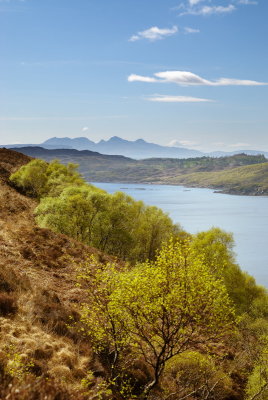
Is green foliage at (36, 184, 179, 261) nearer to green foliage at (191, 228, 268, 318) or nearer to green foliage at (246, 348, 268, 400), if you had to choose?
green foliage at (191, 228, 268, 318)

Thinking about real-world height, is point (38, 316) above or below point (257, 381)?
above

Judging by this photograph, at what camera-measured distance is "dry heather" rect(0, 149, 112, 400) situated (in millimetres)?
12477

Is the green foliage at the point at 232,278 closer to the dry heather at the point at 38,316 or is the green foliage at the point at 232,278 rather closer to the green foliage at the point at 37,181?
the green foliage at the point at 37,181

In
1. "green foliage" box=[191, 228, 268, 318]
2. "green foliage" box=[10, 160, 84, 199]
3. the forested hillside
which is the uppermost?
"green foliage" box=[10, 160, 84, 199]

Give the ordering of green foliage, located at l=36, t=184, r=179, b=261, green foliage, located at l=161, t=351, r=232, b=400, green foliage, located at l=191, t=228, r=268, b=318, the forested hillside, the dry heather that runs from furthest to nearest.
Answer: green foliage, located at l=191, t=228, r=268, b=318 < green foliage, located at l=36, t=184, r=179, b=261 < green foliage, located at l=161, t=351, r=232, b=400 < the forested hillside < the dry heather

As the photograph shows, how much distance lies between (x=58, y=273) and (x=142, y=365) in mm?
13215

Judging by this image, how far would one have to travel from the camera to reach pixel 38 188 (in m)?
75.6

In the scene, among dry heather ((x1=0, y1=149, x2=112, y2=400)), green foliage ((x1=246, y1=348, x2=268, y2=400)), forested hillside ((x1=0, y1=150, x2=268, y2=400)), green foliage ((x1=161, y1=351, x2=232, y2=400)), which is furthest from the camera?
green foliage ((x1=246, y1=348, x2=268, y2=400))

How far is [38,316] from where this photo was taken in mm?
18766

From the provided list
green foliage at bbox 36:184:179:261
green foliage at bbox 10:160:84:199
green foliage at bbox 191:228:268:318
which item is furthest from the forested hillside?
green foliage at bbox 10:160:84:199

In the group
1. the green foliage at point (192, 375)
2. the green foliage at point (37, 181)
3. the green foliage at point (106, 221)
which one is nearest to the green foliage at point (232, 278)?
the green foliage at point (106, 221)

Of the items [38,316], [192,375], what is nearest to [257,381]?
[192,375]

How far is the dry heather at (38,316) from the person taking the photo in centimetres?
1248

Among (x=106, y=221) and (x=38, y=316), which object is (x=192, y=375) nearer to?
(x=38, y=316)
